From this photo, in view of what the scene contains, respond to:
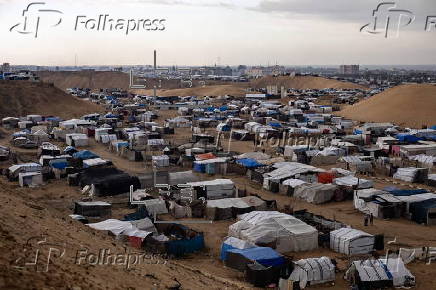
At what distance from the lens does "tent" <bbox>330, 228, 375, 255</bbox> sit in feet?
46.9

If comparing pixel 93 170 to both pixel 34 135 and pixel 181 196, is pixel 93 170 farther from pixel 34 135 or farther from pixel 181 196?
pixel 34 135

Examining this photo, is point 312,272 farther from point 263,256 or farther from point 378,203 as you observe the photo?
point 378,203

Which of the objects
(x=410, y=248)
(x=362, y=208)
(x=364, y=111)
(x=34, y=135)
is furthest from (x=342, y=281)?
(x=364, y=111)

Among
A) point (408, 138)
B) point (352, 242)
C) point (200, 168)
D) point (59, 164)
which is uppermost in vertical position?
point (408, 138)

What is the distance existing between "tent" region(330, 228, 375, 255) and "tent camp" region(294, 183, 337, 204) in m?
5.13

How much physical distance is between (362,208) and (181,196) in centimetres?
727

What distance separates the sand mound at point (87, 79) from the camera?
11344 cm

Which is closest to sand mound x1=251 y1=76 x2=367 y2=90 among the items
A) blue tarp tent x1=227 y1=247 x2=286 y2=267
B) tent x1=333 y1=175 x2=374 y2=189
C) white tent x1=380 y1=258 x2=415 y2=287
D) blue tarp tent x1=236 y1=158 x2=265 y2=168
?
blue tarp tent x1=236 y1=158 x2=265 y2=168

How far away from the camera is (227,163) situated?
2492 centimetres

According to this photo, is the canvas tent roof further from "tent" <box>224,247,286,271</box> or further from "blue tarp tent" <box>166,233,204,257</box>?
"blue tarp tent" <box>166,233,204,257</box>

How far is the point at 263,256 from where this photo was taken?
1277 centimetres

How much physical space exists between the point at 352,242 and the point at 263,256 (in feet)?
10.6

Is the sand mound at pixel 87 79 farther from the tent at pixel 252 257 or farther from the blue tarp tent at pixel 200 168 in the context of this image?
the tent at pixel 252 257

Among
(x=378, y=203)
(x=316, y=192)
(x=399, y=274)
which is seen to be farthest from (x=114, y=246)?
(x=378, y=203)
